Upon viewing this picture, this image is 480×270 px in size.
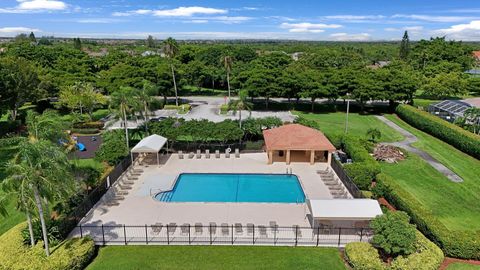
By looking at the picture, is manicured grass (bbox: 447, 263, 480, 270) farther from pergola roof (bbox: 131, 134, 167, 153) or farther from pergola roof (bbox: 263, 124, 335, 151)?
pergola roof (bbox: 131, 134, 167, 153)

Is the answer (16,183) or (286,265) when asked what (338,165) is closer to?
(286,265)

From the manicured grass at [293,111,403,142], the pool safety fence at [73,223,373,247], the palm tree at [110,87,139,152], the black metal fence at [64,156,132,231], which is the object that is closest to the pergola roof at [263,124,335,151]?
the manicured grass at [293,111,403,142]

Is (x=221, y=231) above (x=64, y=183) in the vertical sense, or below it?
below

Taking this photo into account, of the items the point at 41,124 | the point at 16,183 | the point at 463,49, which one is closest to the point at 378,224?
the point at 16,183

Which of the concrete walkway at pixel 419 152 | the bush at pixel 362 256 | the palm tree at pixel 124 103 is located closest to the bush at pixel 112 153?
the palm tree at pixel 124 103

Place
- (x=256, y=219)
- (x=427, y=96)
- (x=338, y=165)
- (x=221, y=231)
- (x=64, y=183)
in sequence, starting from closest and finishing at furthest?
(x=64, y=183) → (x=221, y=231) → (x=256, y=219) → (x=338, y=165) → (x=427, y=96)

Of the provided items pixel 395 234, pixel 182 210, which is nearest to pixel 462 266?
pixel 395 234

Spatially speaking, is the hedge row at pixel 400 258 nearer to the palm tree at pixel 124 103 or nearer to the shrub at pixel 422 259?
the shrub at pixel 422 259
